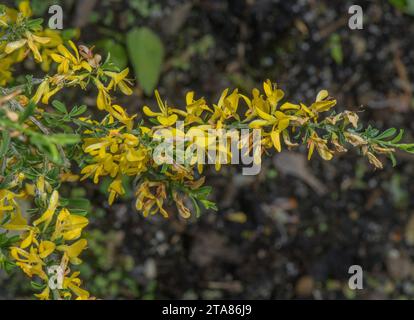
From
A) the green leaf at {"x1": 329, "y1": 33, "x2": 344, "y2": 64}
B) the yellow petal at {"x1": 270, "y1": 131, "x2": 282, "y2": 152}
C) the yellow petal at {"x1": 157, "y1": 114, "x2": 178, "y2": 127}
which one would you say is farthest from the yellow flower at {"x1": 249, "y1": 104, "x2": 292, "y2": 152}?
the green leaf at {"x1": 329, "y1": 33, "x2": 344, "y2": 64}

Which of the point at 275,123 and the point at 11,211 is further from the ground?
the point at 275,123

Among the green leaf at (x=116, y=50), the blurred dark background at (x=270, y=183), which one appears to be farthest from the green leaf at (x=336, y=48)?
the green leaf at (x=116, y=50)

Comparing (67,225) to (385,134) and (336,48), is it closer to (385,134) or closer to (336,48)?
(385,134)

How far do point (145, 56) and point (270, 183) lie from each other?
573mm

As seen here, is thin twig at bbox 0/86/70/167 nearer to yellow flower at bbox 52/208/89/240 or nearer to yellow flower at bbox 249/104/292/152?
yellow flower at bbox 52/208/89/240

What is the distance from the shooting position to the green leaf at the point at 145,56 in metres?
2.08

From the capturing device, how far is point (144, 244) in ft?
6.91

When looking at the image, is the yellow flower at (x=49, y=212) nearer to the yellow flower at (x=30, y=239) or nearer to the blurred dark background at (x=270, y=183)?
the yellow flower at (x=30, y=239)

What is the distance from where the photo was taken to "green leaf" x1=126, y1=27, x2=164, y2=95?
2.08 meters

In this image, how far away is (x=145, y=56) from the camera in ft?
6.84

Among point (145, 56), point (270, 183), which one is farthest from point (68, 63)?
point (270, 183)

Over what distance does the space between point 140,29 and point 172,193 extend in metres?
1.14
